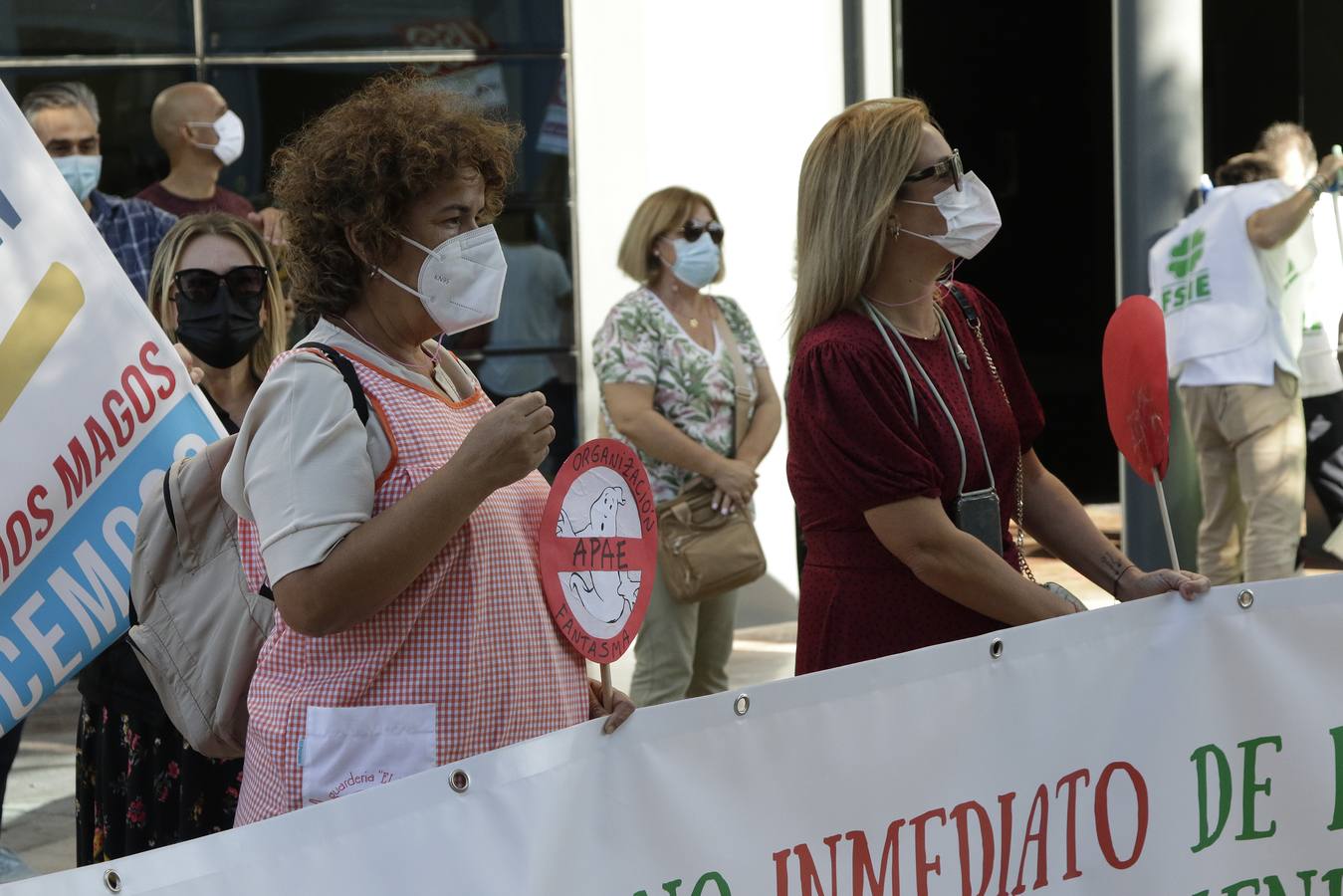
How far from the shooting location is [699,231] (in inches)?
222

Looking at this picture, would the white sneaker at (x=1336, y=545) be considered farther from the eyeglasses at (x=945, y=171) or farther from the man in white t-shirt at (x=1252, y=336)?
the eyeglasses at (x=945, y=171)

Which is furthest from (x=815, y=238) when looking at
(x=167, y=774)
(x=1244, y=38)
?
(x=1244, y=38)

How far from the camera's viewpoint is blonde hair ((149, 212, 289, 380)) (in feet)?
12.0

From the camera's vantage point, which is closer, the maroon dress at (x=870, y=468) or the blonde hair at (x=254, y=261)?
the maroon dress at (x=870, y=468)

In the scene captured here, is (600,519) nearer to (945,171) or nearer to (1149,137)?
(945,171)

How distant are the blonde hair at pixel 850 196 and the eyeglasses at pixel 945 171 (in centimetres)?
2

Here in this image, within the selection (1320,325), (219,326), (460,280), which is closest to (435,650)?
(460,280)

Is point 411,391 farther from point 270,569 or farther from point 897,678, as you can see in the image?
point 897,678

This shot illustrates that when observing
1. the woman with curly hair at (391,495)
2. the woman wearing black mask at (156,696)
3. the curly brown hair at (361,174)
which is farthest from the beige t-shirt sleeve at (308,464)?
the woman wearing black mask at (156,696)

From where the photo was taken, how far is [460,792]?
2088 mm

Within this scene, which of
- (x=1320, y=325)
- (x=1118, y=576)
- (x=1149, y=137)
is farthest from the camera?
(x=1320, y=325)

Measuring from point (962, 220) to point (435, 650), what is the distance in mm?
1313

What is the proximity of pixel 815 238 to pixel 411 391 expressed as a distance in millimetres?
987

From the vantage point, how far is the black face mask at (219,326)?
3.58 m
